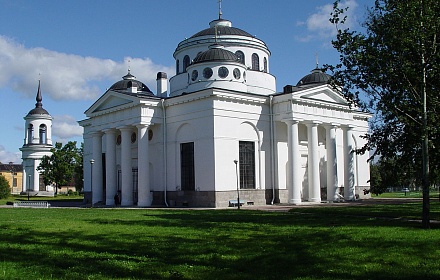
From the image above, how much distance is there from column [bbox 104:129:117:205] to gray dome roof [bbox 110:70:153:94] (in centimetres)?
512

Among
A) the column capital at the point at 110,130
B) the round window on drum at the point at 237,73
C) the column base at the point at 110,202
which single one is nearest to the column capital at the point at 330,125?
the round window on drum at the point at 237,73

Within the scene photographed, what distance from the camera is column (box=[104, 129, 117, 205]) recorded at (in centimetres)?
4438

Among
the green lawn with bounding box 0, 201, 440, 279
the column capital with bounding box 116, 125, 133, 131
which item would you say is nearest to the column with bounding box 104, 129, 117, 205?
the column capital with bounding box 116, 125, 133, 131

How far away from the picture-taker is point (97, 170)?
4669cm

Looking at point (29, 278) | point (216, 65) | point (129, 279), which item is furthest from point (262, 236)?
point (216, 65)

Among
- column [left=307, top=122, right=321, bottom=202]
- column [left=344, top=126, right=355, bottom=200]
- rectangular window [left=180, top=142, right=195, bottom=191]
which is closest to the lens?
rectangular window [left=180, top=142, right=195, bottom=191]

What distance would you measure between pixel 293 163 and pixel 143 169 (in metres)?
12.1

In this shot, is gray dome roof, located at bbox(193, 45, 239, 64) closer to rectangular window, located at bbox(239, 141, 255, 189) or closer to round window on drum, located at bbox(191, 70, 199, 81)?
round window on drum, located at bbox(191, 70, 199, 81)

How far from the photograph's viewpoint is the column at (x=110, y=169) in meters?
44.4

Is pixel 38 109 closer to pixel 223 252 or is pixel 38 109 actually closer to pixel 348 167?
pixel 348 167

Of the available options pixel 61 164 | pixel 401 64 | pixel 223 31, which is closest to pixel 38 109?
pixel 61 164

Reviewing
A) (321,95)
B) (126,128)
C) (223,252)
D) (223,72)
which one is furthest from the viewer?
(321,95)

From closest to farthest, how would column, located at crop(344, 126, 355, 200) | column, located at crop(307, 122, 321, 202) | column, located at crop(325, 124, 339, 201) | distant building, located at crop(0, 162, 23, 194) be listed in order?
column, located at crop(307, 122, 321, 202) < column, located at crop(325, 124, 339, 201) < column, located at crop(344, 126, 355, 200) < distant building, located at crop(0, 162, 23, 194)

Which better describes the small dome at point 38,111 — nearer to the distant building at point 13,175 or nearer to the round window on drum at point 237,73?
the distant building at point 13,175
